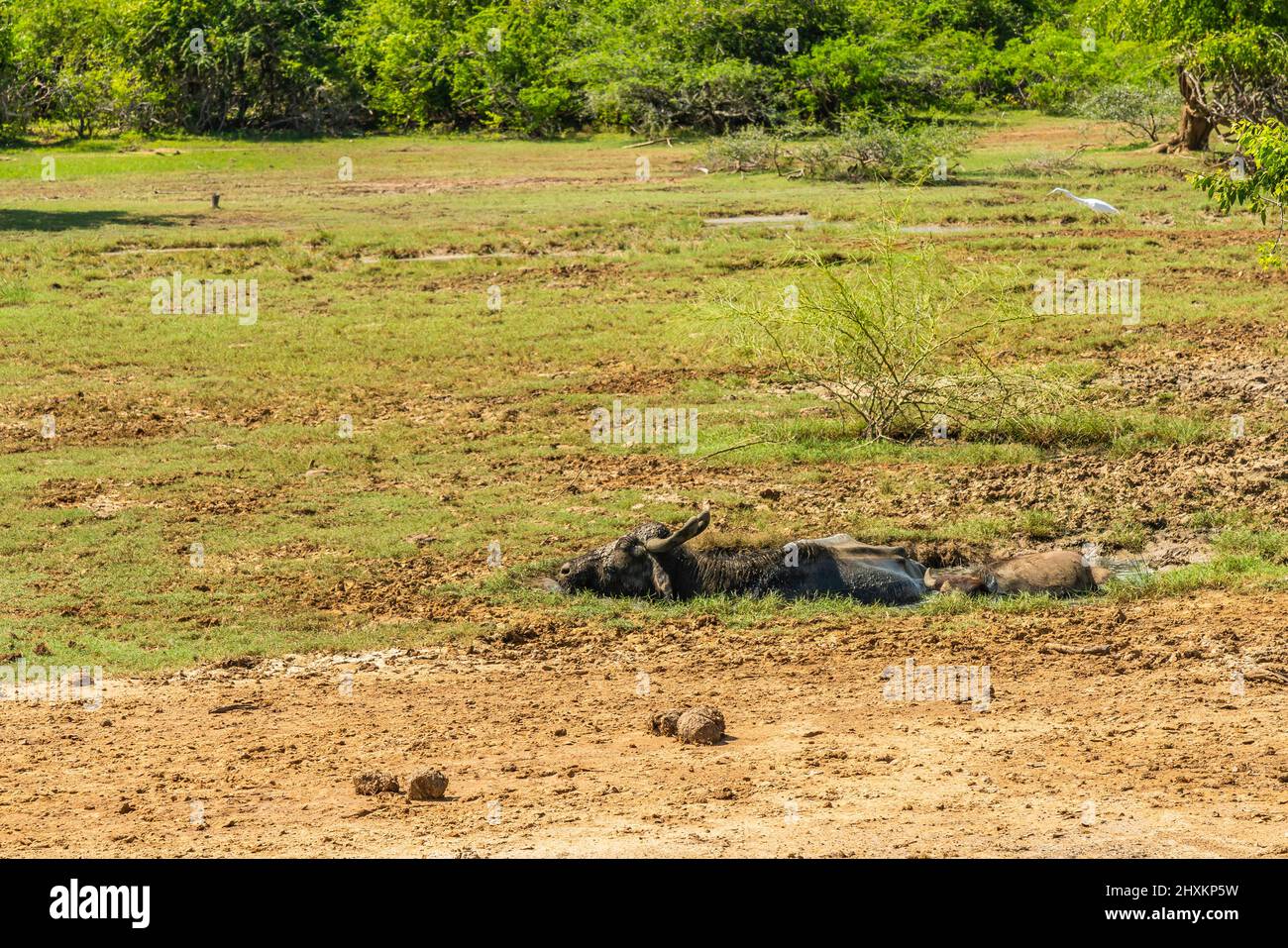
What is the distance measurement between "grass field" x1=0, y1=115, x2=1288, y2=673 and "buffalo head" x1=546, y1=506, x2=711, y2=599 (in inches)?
7.3

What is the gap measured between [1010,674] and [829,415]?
5.04m

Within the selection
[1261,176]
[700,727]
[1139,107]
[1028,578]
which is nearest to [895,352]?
[1261,176]

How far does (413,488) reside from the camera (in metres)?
10.4

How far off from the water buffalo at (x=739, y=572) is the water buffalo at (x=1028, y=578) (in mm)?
187

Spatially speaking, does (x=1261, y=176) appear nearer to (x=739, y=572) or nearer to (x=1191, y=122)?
(x=739, y=572)

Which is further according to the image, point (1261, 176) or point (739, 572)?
point (1261, 176)

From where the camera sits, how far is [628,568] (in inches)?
333

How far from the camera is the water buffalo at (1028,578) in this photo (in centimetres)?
838

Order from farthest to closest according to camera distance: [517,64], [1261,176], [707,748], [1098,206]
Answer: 1. [517,64]
2. [1098,206]
3. [1261,176]
4. [707,748]

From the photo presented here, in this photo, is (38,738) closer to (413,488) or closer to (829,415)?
(413,488)

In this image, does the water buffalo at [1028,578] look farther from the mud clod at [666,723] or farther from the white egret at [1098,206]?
the white egret at [1098,206]

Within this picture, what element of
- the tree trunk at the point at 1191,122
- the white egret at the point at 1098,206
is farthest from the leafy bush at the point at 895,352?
the tree trunk at the point at 1191,122

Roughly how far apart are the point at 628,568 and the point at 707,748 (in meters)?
2.38

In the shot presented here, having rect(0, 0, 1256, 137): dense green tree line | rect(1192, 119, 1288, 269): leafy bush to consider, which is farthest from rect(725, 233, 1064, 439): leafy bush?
rect(0, 0, 1256, 137): dense green tree line
